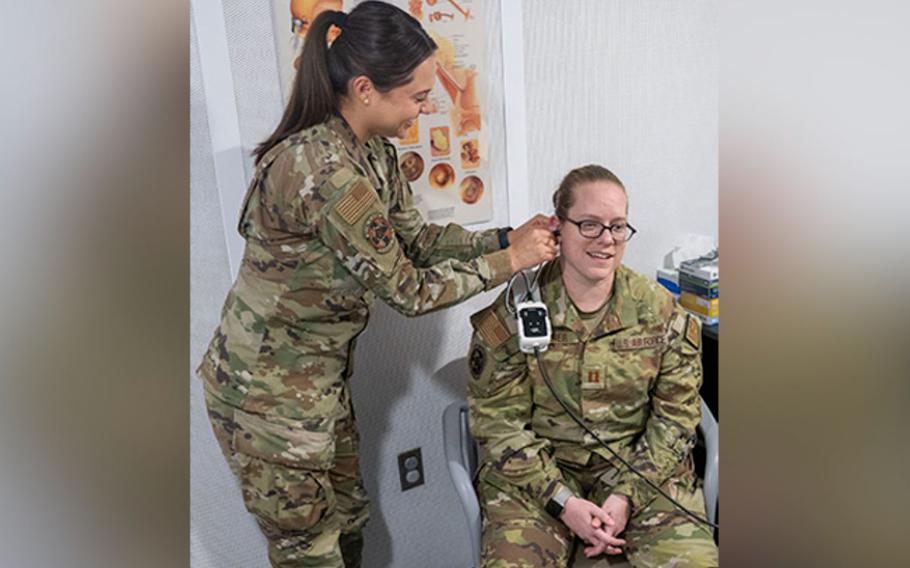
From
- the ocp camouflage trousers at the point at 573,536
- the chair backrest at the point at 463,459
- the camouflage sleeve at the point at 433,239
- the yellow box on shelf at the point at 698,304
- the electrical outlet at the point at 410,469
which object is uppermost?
the camouflage sleeve at the point at 433,239

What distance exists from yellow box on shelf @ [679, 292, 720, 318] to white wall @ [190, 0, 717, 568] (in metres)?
0.12

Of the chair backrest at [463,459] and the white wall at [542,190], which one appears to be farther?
the white wall at [542,190]

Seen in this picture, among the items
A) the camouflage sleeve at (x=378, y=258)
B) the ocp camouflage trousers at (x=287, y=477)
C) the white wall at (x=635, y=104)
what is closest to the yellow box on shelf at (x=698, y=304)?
the white wall at (x=635, y=104)

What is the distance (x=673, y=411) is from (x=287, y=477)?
0.71m

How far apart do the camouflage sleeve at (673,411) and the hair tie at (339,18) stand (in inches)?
31.0

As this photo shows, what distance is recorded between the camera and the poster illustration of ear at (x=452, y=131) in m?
1.33

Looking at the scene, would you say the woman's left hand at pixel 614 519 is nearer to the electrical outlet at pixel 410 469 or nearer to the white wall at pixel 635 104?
the electrical outlet at pixel 410 469

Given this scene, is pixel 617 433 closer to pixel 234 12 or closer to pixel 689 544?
pixel 689 544

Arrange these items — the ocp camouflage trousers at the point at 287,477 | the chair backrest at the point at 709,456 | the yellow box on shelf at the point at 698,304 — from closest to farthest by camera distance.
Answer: the ocp camouflage trousers at the point at 287,477 < the chair backrest at the point at 709,456 < the yellow box on shelf at the point at 698,304
